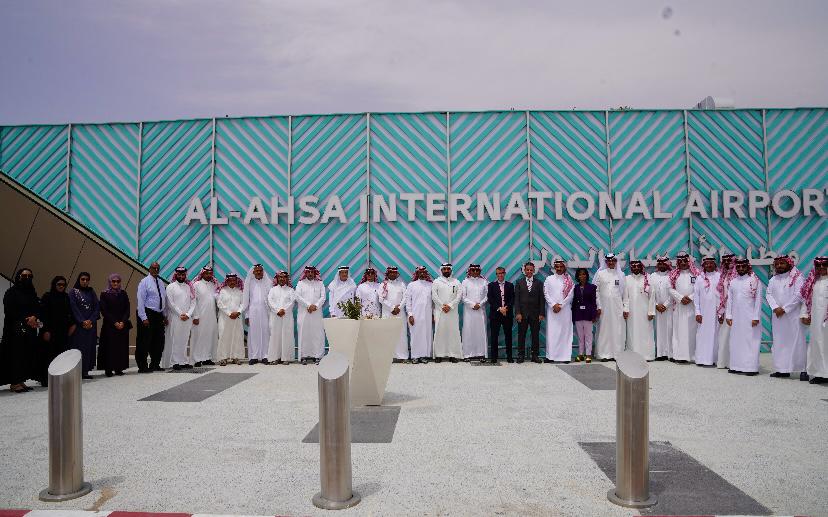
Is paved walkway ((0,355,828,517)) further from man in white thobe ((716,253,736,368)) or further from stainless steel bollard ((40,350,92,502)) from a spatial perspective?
man in white thobe ((716,253,736,368))

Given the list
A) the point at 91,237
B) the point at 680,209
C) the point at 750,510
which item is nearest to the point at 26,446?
the point at 750,510

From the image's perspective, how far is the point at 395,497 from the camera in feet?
11.6

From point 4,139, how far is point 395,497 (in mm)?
12082

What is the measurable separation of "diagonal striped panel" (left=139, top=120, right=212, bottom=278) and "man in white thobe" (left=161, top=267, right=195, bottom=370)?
1.62m

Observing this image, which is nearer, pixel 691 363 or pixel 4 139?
pixel 691 363

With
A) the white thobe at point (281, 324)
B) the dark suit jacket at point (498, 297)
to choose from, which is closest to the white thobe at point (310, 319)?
the white thobe at point (281, 324)

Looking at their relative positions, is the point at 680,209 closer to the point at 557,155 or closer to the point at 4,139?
the point at 557,155

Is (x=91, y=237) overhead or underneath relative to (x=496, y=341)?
overhead

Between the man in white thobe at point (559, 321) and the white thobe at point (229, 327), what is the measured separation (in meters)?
5.22

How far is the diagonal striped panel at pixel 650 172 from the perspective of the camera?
11.1m

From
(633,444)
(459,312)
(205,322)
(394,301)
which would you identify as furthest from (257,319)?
(633,444)

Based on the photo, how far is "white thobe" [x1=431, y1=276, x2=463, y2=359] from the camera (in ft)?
34.0

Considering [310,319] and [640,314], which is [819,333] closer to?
[640,314]

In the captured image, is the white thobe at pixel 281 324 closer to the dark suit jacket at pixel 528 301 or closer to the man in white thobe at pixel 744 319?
the dark suit jacket at pixel 528 301
